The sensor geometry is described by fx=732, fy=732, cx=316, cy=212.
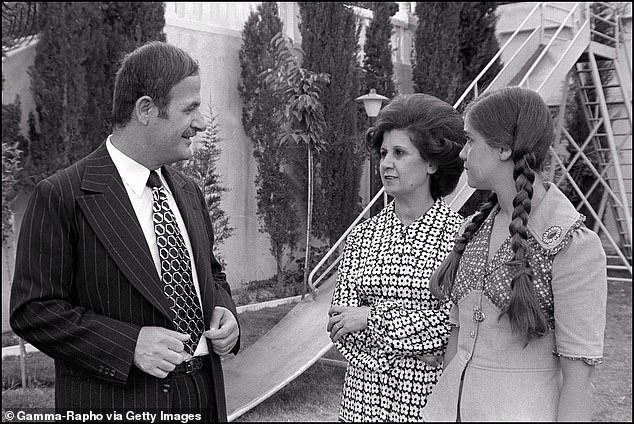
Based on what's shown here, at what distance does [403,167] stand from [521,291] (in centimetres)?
65

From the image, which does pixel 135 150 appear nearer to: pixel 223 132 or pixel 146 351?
pixel 146 351

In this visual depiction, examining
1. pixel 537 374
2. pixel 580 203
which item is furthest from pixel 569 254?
pixel 580 203

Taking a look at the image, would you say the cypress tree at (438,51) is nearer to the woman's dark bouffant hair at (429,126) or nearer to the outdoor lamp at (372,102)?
the outdoor lamp at (372,102)

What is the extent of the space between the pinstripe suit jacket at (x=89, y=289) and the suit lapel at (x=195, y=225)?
156 mm

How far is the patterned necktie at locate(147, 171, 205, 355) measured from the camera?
5.78 feet

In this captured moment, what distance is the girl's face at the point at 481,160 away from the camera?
1.53m

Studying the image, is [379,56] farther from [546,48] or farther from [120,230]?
[120,230]

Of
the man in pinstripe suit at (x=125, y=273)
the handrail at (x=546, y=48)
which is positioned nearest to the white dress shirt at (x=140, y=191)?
the man in pinstripe suit at (x=125, y=273)

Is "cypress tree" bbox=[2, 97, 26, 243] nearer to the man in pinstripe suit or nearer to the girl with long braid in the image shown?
the man in pinstripe suit

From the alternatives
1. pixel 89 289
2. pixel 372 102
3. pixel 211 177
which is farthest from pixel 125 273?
pixel 372 102

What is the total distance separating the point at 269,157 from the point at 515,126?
2.93m

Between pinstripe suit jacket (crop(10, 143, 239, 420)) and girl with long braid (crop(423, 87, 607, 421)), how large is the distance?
0.68 meters

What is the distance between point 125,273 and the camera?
1.67 m

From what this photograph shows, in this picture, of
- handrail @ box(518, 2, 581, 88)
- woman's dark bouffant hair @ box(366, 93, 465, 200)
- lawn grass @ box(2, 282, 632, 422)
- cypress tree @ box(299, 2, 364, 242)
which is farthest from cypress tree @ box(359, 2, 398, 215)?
woman's dark bouffant hair @ box(366, 93, 465, 200)
